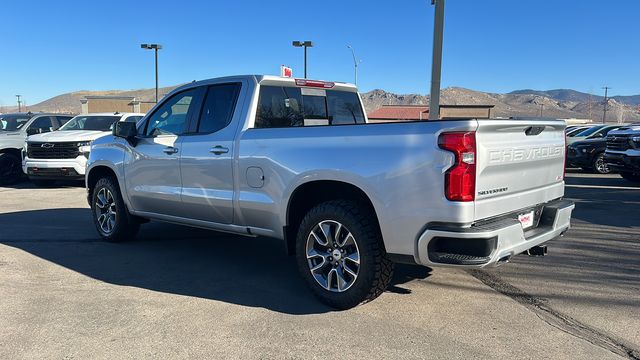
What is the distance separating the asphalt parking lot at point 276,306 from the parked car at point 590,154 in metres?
11.0

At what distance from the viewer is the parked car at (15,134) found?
1328cm

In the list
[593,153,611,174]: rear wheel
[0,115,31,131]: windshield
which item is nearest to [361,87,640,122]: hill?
[593,153,611,174]: rear wheel

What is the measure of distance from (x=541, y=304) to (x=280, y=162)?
260cm

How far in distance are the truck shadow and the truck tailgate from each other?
4.68 ft

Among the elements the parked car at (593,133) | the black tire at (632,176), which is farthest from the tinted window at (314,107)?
the parked car at (593,133)

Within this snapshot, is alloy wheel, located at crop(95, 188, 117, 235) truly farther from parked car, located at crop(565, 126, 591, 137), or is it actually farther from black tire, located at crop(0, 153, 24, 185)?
parked car, located at crop(565, 126, 591, 137)

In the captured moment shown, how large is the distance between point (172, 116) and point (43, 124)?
10535 millimetres

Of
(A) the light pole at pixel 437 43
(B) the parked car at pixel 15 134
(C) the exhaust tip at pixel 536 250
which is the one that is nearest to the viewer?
(C) the exhaust tip at pixel 536 250

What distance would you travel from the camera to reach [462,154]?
349 cm

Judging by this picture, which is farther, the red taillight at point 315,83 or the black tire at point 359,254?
the red taillight at point 315,83

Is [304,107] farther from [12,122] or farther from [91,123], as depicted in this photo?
[12,122]

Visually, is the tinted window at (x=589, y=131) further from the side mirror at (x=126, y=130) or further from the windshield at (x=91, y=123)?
the side mirror at (x=126, y=130)

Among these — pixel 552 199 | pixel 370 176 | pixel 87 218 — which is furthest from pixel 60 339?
pixel 87 218

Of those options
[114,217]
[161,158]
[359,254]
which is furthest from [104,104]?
[359,254]
